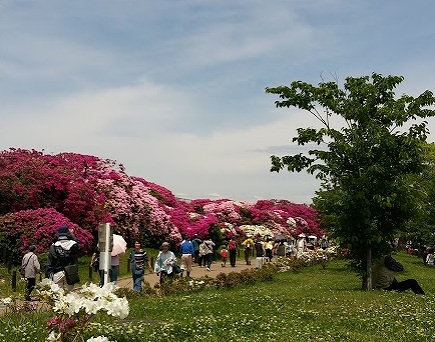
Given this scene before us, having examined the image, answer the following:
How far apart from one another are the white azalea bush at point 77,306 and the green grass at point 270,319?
3393mm

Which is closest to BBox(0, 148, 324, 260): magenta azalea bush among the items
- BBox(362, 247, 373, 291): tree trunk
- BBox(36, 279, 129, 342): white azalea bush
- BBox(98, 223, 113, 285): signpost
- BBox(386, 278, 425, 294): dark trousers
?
BBox(362, 247, 373, 291): tree trunk

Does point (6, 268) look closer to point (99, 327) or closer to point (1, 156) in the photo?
point (1, 156)

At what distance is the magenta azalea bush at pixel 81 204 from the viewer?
23.6 meters

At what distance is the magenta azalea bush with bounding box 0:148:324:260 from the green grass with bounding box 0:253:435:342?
962 centimetres

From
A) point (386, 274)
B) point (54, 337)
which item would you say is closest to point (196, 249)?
point (386, 274)

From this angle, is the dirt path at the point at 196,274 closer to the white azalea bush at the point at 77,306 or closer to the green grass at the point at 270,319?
the green grass at the point at 270,319

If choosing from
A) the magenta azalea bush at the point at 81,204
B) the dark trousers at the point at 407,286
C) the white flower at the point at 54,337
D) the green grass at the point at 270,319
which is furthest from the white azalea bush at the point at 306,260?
the white flower at the point at 54,337

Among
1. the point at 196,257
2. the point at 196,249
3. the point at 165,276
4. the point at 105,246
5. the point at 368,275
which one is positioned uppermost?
the point at 105,246

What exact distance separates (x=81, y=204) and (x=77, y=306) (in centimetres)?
2143

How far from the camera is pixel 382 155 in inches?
730

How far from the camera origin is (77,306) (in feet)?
Result: 18.3

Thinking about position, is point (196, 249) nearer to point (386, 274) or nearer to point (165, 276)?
point (165, 276)

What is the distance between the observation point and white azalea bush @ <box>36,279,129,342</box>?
18.0 ft

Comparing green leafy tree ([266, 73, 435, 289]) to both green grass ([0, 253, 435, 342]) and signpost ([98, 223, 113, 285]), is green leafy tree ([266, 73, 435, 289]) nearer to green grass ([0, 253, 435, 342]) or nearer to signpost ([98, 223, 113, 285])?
green grass ([0, 253, 435, 342])
